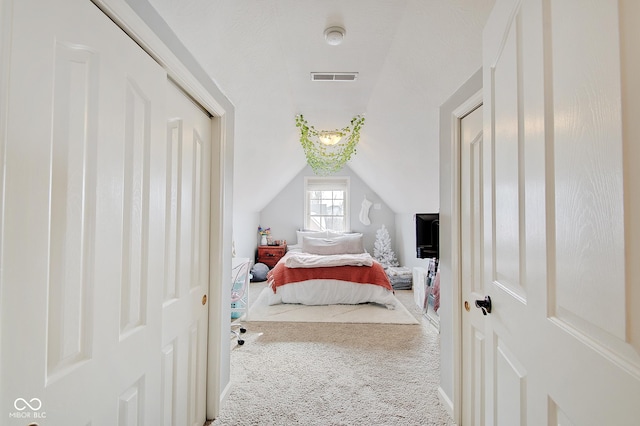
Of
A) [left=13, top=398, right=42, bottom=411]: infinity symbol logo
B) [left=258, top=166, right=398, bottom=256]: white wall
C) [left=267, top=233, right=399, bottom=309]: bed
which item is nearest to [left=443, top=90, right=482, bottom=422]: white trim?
[left=13, top=398, right=42, bottom=411]: infinity symbol logo

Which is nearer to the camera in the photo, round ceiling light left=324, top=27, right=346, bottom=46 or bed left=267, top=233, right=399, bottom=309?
round ceiling light left=324, top=27, right=346, bottom=46

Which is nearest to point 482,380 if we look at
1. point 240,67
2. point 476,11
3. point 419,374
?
point 419,374

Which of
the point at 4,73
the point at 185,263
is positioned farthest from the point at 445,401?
the point at 4,73

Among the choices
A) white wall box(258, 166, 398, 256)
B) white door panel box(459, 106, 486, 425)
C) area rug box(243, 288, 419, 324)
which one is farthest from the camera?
white wall box(258, 166, 398, 256)

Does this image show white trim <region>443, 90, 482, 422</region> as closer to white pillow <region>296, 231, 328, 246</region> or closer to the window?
white pillow <region>296, 231, 328, 246</region>

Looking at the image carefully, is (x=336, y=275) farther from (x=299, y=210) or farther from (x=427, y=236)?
(x=299, y=210)

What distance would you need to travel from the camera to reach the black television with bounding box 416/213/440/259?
282 centimetres

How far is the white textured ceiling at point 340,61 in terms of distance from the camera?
1275 millimetres

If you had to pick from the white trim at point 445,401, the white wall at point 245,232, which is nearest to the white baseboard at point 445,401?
the white trim at point 445,401

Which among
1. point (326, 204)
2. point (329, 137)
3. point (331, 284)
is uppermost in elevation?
point (329, 137)

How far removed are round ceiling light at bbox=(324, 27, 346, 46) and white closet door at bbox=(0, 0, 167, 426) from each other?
3.60ft

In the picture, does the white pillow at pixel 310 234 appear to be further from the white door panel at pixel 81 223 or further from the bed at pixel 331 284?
the white door panel at pixel 81 223

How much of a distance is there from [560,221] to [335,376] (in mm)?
2000

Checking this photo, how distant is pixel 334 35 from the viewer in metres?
1.66
